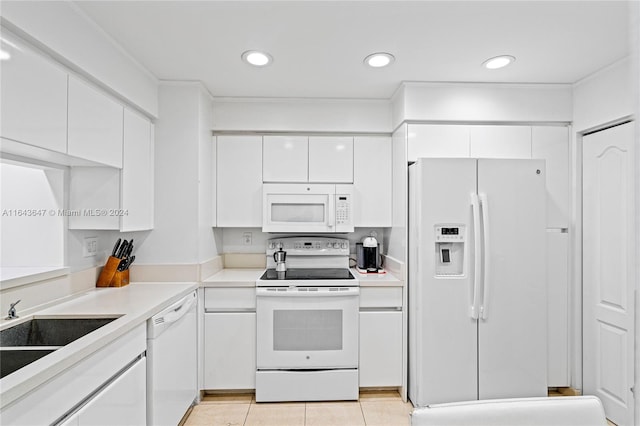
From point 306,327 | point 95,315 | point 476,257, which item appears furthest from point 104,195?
point 476,257

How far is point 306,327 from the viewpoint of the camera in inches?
105

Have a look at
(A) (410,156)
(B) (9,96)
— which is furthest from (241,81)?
(B) (9,96)

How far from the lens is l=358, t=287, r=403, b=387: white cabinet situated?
2.70 meters

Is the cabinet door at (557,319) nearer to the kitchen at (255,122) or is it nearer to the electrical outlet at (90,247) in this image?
the kitchen at (255,122)

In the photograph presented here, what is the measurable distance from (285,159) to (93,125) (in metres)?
1.41

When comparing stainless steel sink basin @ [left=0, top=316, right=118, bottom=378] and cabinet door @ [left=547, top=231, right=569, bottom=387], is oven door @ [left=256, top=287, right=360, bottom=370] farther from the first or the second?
cabinet door @ [left=547, top=231, right=569, bottom=387]

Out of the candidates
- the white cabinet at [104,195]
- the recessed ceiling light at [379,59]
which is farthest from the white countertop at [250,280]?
the recessed ceiling light at [379,59]

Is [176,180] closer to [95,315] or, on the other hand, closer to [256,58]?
[256,58]

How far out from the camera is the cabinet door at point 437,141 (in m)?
2.71

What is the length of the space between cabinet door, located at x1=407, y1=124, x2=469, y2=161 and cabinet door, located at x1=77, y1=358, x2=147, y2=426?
2099 mm

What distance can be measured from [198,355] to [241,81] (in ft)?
6.28

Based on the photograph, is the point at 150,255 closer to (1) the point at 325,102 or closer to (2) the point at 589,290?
(1) the point at 325,102

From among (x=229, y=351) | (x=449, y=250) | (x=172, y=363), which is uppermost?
(x=449, y=250)

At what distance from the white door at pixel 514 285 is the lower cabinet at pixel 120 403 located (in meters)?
1.96
